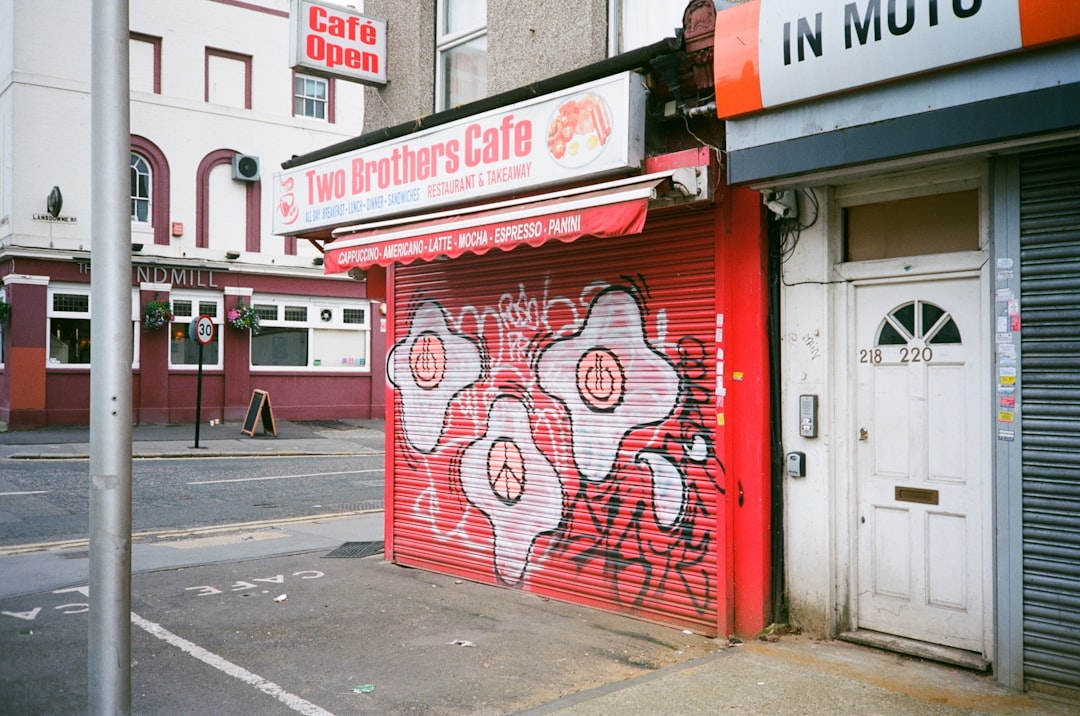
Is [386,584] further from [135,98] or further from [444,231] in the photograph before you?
[135,98]

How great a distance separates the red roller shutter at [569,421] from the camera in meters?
6.55

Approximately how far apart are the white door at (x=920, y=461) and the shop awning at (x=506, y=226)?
169 centimetres

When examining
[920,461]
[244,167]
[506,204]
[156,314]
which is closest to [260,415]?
[156,314]

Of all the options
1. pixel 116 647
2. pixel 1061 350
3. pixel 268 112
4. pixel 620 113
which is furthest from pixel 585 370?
pixel 268 112

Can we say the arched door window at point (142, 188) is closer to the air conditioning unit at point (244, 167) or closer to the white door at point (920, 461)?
the air conditioning unit at point (244, 167)

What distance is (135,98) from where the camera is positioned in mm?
24203

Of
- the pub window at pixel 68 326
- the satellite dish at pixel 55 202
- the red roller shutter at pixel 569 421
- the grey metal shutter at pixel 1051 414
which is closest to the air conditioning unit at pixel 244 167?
the satellite dish at pixel 55 202

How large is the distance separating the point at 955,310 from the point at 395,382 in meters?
5.34

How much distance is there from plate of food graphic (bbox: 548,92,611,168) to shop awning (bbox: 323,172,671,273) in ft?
0.88

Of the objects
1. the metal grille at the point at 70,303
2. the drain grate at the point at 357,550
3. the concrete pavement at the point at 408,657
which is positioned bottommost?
the drain grate at the point at 357,550

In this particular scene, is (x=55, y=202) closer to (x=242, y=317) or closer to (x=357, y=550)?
(x=242, y=317)

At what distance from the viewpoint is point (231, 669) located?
225 inches

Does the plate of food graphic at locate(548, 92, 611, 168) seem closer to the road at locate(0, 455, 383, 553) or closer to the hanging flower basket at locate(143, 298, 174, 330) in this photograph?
the road at locate(0, 455, 383, 553)

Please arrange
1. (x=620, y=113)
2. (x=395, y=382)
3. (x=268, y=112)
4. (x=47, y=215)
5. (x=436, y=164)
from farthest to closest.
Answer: (x=268, y=112) < (x=47, y=215) < (x=395, y=382) < (x=436, y=164) < (x=620, y=113)
